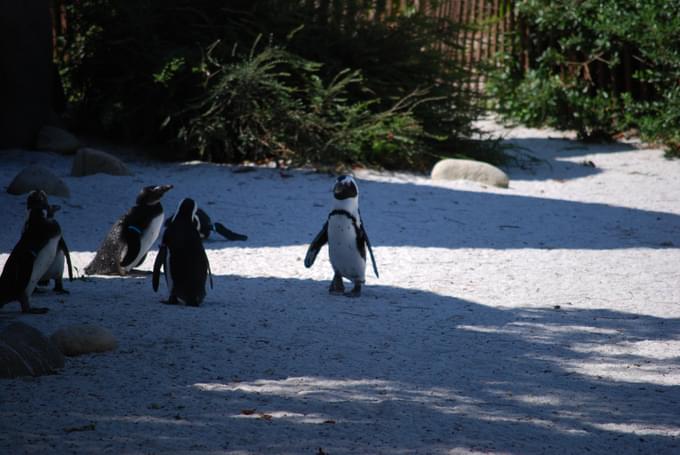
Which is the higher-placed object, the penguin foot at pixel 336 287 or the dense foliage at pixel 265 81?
the dense foliage at pixel 265 81

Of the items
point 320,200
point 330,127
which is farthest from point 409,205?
point 330,127

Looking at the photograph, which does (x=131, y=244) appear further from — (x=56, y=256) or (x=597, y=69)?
(x=597, y=69)

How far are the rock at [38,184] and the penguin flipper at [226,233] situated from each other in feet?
6.55

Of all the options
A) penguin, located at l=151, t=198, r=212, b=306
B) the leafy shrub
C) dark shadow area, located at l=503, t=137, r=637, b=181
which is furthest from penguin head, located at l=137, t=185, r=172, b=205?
dark shadow area, located at l=503, t=137, r=637, b=181

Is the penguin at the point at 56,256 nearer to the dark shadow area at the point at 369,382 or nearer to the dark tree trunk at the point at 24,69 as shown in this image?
the dark shadow area at the point at 369,382

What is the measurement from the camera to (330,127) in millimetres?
11156

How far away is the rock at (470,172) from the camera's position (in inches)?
416

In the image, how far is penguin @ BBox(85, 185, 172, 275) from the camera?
249 inches

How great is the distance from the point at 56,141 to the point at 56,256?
20.5ft

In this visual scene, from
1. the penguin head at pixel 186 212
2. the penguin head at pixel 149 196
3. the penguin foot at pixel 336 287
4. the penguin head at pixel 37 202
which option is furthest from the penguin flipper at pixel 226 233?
the penguin head at pixel 37 202

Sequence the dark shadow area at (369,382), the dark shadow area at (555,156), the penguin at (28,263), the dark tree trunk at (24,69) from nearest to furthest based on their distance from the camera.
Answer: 1. the dark shadow area at (369,382)
2. the penguin at (28,263)
3. the dark tree trunk at (24,69)
4. the dark shadow area at (555,156)

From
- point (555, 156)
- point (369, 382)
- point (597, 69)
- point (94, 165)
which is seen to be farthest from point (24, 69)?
point (369, 382)

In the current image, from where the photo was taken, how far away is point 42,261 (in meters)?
5.18

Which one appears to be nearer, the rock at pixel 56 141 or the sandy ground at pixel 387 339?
the sandy ground at pixel 387 339
